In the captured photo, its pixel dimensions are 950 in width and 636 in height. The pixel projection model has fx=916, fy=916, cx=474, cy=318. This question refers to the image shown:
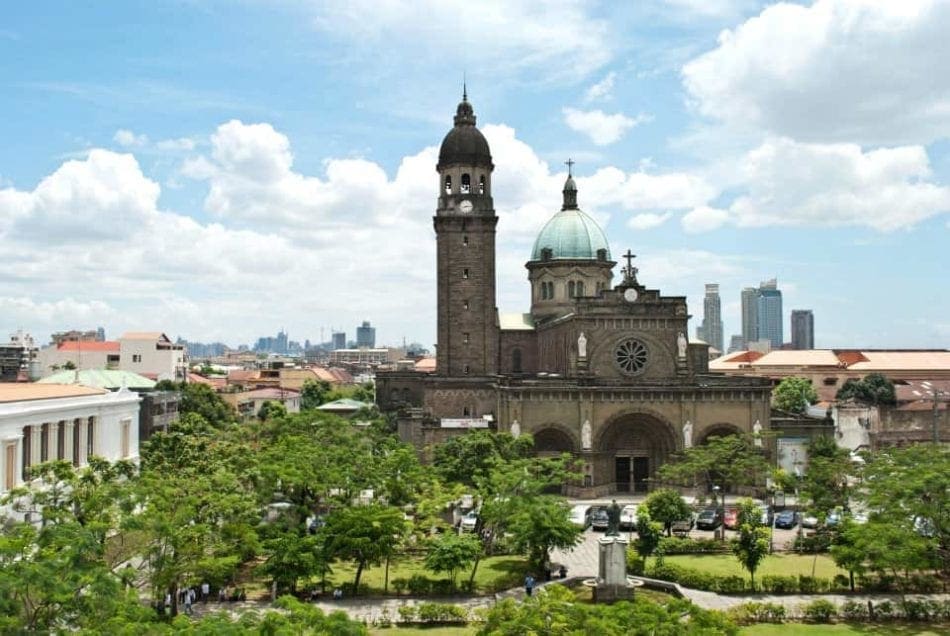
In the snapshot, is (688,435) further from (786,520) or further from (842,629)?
(842,629)

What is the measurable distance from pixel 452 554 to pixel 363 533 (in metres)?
3.58

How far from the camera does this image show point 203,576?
32062 mm

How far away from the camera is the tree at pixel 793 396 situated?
3748 inches

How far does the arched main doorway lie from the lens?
2576 inches

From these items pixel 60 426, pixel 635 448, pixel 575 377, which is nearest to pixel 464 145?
pixel 575 377

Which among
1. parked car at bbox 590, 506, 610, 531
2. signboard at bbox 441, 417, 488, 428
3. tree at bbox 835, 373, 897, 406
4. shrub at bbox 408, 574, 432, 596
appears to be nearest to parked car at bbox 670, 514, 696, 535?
parked car at bbox 590, 506, 610, 531

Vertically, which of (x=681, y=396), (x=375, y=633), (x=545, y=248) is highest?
(x=545, y=248)

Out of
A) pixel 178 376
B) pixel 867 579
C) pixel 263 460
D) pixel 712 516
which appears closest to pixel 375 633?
pixel 263 460

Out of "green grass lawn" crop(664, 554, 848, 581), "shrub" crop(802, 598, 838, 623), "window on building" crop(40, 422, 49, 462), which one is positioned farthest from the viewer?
"green grass lawn" crop(664, 554, 848, 581)

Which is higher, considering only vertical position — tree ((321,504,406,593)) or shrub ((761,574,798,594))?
→ tree ((321,504,406,593))

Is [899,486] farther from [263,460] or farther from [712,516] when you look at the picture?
[263,460]

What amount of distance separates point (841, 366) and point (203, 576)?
10675 centimetres

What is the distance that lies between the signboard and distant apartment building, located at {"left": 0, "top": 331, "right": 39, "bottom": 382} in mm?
31641

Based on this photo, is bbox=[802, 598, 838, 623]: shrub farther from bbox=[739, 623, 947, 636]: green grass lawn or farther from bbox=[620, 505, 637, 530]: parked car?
bbox=[620, 505, 637, 530]: parked car
